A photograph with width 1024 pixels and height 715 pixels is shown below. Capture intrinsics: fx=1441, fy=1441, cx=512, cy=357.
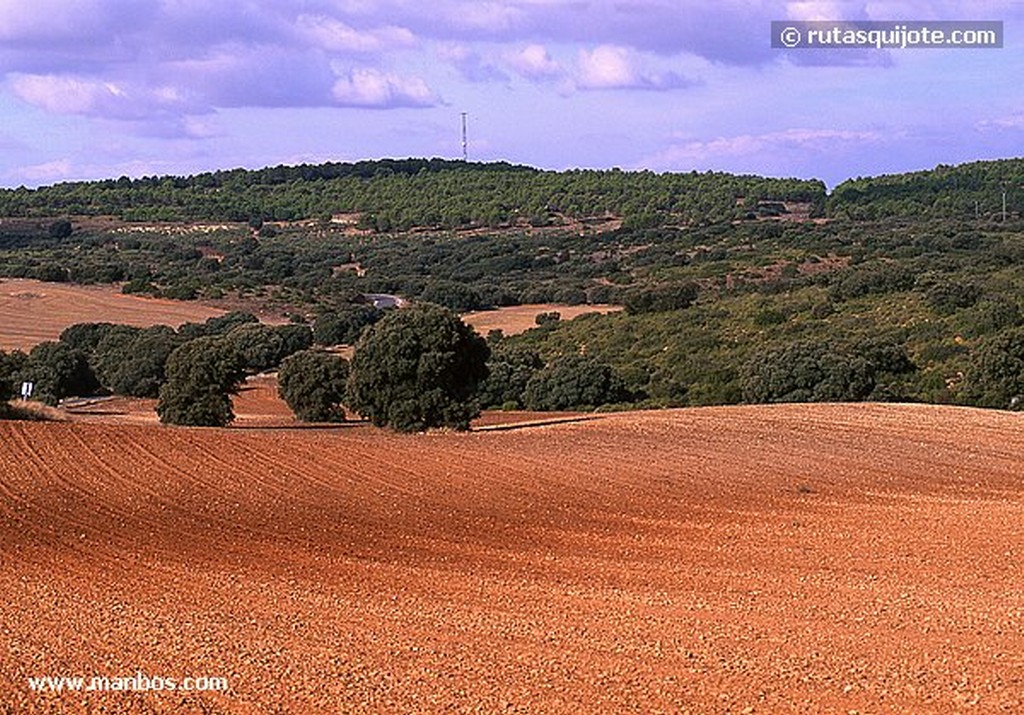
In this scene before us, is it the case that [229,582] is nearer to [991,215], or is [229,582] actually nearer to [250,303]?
[250,303]

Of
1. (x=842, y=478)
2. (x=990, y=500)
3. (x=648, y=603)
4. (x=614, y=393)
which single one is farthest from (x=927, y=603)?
(x=614, y=393)

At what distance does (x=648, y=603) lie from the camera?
12.5 m

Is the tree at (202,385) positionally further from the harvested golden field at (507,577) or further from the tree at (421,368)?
the harvested golden field at (507,577)

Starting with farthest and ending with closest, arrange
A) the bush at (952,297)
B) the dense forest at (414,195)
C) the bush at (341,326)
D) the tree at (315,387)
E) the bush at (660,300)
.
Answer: the dense forest at (414,195) < the bush at (660,300) < the bush at (341,326) < the bush at (952,297) < the tree at (315,387)

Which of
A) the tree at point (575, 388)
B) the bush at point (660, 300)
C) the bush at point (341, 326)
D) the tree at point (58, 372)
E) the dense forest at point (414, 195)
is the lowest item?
the tree at point (575, 388)

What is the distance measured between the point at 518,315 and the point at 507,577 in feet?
231

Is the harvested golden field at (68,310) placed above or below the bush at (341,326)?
above

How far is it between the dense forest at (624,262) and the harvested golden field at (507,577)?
2353cm

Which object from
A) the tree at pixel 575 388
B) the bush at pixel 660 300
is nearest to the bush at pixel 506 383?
the tree at pixel 575 388

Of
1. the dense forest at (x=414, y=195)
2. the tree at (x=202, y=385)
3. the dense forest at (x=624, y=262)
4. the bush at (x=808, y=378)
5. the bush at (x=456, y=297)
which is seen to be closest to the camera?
the tree at (x=202, y=385)

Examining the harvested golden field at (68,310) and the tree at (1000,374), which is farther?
the harvested golden field at (68,310)

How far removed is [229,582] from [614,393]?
38088mm

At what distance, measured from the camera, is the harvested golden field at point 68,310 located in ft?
238

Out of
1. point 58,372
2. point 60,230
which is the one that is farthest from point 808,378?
point 60,230
